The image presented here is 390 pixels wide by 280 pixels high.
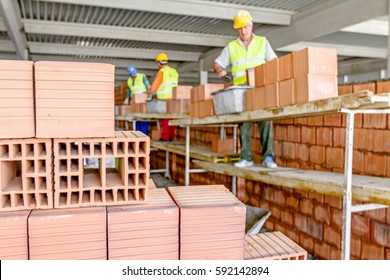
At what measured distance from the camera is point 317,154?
486cm

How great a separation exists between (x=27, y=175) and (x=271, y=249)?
1946 mm

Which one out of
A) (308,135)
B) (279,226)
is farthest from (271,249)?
(279,226)

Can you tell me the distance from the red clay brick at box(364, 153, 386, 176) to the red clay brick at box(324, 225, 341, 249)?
3.01ft

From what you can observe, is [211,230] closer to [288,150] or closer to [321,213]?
[321,213]

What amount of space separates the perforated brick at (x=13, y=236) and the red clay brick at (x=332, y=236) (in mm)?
3483

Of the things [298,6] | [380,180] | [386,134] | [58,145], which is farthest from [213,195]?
[298,6]

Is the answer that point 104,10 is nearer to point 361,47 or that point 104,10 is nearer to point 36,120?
point 36,120

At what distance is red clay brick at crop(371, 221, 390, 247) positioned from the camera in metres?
3.93

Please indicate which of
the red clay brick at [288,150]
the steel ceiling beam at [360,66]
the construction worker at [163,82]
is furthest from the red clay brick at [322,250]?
the steel ceiling beam at [360,66]

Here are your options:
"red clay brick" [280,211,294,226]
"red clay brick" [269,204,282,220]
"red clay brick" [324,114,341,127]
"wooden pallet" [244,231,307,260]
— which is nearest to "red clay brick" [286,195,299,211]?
"red clay brick" [280,211,294,226]

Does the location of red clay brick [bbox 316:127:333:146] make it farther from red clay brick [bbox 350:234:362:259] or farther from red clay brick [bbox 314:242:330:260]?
red clay brick [bbox 314:242:330:260]

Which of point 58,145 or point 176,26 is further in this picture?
point 176,26

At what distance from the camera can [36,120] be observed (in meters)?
2.60
